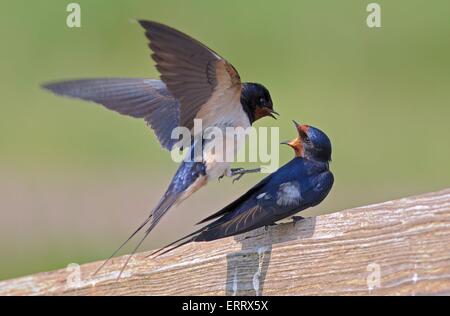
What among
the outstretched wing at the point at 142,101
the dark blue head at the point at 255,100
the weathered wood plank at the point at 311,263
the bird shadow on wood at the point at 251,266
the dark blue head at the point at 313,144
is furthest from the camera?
the dark blue head at the point at 255,100

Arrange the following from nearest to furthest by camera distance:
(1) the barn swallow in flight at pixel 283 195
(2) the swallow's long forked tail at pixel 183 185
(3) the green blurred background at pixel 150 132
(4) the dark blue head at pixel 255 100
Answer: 1. (1) the barn swallow in flight at pixel 283 195
2. (2) the swallow's long forked tail at pixel 183 185
3. (4) the dark blue head at pixel 255 100
4. (3) the green blurred background at pixel 150 132

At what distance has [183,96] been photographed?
3.36 meters

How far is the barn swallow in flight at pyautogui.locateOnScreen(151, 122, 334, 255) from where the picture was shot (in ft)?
9.73

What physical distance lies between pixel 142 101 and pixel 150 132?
4.62 m

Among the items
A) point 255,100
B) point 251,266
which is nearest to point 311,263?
point 251,266

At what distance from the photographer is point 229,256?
2895mm

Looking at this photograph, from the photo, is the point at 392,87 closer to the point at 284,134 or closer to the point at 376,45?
the point at 376,45

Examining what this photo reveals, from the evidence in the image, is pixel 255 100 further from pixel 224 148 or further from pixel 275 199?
pixel 275 199

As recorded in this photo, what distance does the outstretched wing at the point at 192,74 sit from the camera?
304 cm

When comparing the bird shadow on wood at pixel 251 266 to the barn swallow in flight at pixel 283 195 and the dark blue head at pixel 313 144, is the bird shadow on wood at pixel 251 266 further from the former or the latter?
the dark blue head at pixel 313 144

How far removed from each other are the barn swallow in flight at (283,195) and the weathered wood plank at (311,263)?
4 cm

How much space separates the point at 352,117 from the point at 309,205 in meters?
6.04

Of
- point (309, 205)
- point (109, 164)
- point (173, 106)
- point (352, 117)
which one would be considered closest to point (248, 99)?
point (173, 106)

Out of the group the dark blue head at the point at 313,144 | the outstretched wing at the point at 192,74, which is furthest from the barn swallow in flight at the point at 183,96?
the dark blue head at the point at 313,144
